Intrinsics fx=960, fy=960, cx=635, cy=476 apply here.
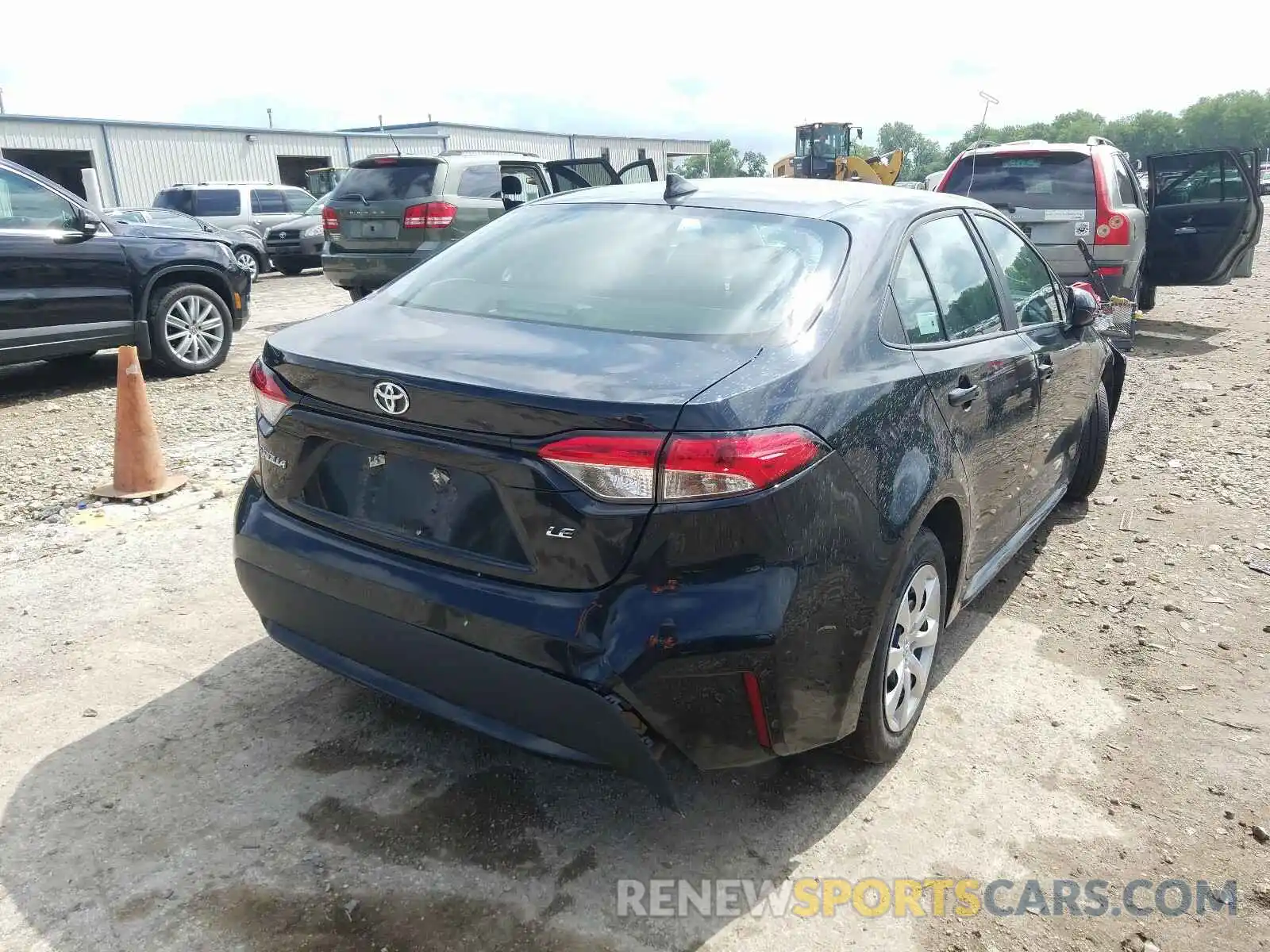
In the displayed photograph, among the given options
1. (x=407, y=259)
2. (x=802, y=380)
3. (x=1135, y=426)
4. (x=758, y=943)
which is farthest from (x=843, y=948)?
(x=407, y=259)

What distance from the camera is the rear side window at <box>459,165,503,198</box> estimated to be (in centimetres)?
1053

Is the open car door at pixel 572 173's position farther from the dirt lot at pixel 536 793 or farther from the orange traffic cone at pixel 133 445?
the dirt lot at pixel 536 793

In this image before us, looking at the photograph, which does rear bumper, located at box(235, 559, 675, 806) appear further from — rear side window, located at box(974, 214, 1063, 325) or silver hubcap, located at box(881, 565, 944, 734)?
rear side window, located at box(974, 214, 1063, 325)

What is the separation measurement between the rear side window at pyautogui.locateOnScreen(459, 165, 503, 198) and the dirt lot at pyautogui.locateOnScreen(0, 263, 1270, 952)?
276 inches

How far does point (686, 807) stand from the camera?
8.95 feet

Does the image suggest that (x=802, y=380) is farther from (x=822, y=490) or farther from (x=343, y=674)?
(x=343, y=674)

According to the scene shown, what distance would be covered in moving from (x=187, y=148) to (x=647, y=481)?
32960 millimetres

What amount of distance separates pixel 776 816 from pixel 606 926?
0.63 metres

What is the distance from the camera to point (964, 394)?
9.79ft

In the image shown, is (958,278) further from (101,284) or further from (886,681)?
(101,284)

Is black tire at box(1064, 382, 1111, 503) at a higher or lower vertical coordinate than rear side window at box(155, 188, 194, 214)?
lower

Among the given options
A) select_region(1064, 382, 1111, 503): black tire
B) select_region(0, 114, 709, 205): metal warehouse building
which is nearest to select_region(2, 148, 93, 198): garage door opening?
select_region(0, 114, 709, 205): metal warehouse building

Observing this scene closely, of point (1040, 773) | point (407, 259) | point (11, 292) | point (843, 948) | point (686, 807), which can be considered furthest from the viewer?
point (407, 259)

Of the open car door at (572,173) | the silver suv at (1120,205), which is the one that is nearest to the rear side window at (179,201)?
the open car door at (572,173)
